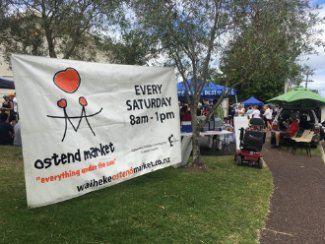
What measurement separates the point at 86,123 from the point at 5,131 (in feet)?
21.0

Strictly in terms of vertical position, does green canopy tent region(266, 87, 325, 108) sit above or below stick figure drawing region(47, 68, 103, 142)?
above

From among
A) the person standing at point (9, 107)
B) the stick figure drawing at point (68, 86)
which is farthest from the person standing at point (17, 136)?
the stick figure drawing at point (68, 86)

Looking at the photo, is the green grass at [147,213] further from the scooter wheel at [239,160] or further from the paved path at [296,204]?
the scooter wheel at [239,160]

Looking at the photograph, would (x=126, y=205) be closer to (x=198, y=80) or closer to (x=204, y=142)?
(x=198, y=80)

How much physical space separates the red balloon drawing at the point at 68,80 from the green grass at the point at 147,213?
1.90 meters

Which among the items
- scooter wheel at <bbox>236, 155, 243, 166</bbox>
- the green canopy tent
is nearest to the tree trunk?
scooter wheel at <bbox>236, 155, 243, 166</bbox>

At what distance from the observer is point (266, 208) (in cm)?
464

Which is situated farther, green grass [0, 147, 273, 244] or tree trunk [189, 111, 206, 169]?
tree trunk [189, 111, 206, 169]

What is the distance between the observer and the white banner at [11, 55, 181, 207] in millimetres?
3162

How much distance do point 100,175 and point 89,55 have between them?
510 cm

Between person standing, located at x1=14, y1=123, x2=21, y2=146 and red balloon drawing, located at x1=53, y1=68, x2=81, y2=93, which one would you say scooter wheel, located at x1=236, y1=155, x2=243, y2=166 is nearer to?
red balloon drawing, located at x1=53, y1=68, x2=81, y2=93

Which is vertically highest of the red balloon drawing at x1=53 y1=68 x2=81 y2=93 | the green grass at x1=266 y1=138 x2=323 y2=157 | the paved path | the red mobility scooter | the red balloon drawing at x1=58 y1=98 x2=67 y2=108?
the red balloon drawing at x1=53 y1=68 x2=81 y2=93

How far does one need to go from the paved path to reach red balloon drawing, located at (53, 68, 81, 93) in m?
3.37

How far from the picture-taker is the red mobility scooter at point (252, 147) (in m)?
7.09
